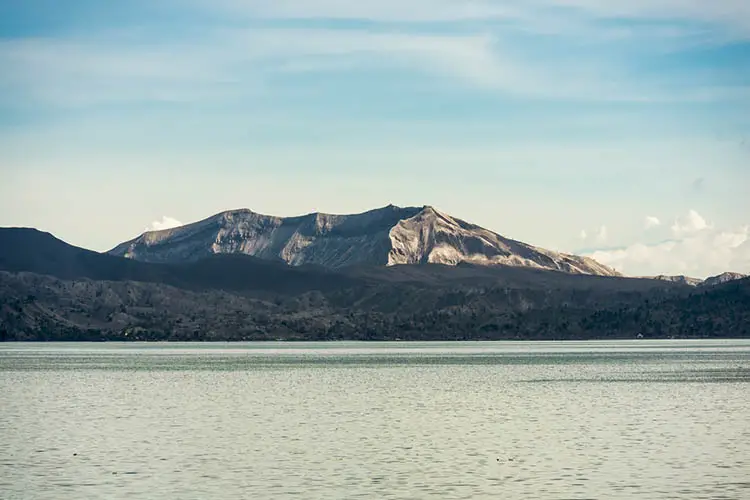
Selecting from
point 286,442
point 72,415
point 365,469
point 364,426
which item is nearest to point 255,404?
point 72,415

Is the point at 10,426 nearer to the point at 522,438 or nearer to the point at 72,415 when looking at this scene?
the point at 72,415

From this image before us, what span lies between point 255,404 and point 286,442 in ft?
130

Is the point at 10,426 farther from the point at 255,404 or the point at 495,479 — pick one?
the point at 495,479

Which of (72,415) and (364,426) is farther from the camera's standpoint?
(72,415)

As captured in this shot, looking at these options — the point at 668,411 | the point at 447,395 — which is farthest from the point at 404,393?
the point at 668,411

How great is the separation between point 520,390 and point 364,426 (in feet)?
167

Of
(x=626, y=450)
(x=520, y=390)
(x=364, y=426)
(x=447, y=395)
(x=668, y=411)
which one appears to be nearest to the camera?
(x=626, y=450)

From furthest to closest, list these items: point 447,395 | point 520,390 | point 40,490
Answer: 1. point 520,390
2. point 447,395
3. point 40,490

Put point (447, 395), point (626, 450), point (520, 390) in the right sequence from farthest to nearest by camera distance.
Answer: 1. point (520, 390)
2. point (447, 395)
3. point (626, 450)

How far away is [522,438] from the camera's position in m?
83.8

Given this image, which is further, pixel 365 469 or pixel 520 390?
pixel 520 390

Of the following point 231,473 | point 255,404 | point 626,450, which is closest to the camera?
point 231,473

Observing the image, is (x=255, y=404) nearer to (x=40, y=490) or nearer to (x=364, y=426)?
(x=364, y=426)

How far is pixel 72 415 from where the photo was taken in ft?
354
